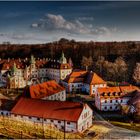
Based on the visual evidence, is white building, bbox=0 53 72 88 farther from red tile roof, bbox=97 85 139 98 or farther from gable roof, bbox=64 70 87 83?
red tile roof, bbox=97 85 139 98

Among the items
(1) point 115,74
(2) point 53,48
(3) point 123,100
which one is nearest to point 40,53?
(2) point 53,48

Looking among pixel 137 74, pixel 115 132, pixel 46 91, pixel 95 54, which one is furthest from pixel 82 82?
pixel 95 54

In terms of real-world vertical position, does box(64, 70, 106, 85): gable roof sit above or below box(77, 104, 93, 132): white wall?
above

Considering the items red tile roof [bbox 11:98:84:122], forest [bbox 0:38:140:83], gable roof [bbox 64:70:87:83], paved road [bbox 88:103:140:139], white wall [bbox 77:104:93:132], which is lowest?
paved road [bbox 88:103:140:139]

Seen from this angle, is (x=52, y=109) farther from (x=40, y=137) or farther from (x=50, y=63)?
(x=50, y=63)

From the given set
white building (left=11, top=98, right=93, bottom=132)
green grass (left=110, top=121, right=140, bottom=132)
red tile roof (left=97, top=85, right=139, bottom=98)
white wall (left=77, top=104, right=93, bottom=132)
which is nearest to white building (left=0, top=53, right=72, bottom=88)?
red tile roof (left=97, top=85, right=139, bottom=98)

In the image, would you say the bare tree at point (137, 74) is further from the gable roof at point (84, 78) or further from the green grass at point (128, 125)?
the green grass at point (128, 125)

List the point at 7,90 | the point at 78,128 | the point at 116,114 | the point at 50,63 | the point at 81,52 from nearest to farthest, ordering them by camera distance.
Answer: the point at 78,128, the point at 116,114, the point at 7,90, the point at 50,63, the point at 81,52
